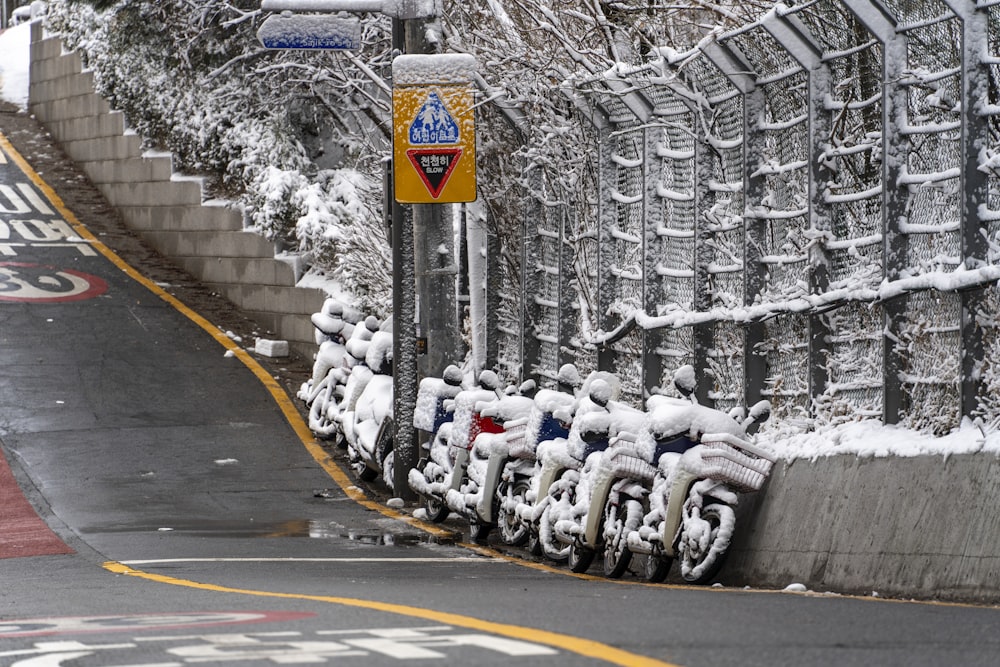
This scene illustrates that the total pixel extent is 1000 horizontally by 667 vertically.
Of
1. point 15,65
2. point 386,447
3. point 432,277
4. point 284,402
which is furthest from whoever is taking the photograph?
point 15,65

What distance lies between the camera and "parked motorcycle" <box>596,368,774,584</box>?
9360 mm

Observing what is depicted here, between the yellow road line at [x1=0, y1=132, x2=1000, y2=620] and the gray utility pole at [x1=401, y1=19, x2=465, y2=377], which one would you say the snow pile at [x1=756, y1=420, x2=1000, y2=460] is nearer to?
the yellow road line at [x1=0, y1=132, x2=1000, y2=620]

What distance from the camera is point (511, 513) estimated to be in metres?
12.0

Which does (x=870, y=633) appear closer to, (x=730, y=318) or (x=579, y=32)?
(x=730, y=318)

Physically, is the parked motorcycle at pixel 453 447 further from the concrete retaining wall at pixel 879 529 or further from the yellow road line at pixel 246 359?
the concrete retaining wall at pixel 879 529

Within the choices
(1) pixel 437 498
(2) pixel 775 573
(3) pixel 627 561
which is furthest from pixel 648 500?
(1) pixel 437 498

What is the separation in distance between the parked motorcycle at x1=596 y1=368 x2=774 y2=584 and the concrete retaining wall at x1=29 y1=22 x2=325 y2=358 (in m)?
13.2

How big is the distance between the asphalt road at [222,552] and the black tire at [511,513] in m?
0.26

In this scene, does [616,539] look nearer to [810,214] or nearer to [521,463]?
[521,463]

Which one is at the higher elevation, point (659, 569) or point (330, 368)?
point (330, 368)

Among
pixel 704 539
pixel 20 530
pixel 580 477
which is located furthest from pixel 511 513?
pixel 20 530

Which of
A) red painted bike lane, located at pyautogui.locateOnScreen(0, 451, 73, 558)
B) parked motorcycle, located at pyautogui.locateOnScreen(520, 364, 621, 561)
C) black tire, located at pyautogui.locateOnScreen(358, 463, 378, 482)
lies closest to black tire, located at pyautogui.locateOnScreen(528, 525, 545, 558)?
parked motorcycle, located at pyautogui.locateOnScreen(520, 364, 621, 561)

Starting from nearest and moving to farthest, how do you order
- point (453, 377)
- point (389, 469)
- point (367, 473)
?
point (453, 377), point (389, 469), point (367, 473)

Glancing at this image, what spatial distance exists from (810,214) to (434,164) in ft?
17.5
